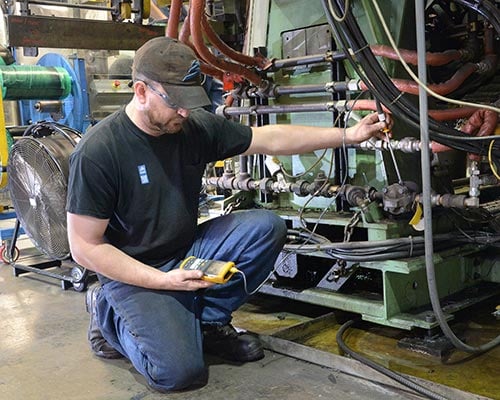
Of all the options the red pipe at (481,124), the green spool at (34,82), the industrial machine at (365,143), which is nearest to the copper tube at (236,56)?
the industrial machine at (365,143)

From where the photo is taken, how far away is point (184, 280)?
6.13ft

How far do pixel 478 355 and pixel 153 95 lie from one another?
4.38 feet

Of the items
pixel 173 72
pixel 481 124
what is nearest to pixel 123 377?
pixel 173 72

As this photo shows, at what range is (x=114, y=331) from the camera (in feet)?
6.81

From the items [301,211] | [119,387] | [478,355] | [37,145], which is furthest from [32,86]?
[478,355]

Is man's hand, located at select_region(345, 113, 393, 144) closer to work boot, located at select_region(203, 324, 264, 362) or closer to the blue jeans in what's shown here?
the blue jeans

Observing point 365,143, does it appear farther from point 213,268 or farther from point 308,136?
point 213,268

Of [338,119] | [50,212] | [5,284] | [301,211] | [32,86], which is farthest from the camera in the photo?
[32,86]

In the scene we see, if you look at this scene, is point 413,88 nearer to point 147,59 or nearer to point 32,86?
point 147,59

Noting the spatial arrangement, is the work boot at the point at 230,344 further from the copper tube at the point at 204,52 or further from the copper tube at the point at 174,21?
the copper tube at the point at 174,21

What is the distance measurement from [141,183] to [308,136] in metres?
0.60

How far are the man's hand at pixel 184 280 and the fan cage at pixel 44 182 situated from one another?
1350 mm

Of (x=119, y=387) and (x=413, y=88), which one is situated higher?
(x=413, y=88)

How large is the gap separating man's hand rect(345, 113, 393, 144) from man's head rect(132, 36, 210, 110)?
51cm
